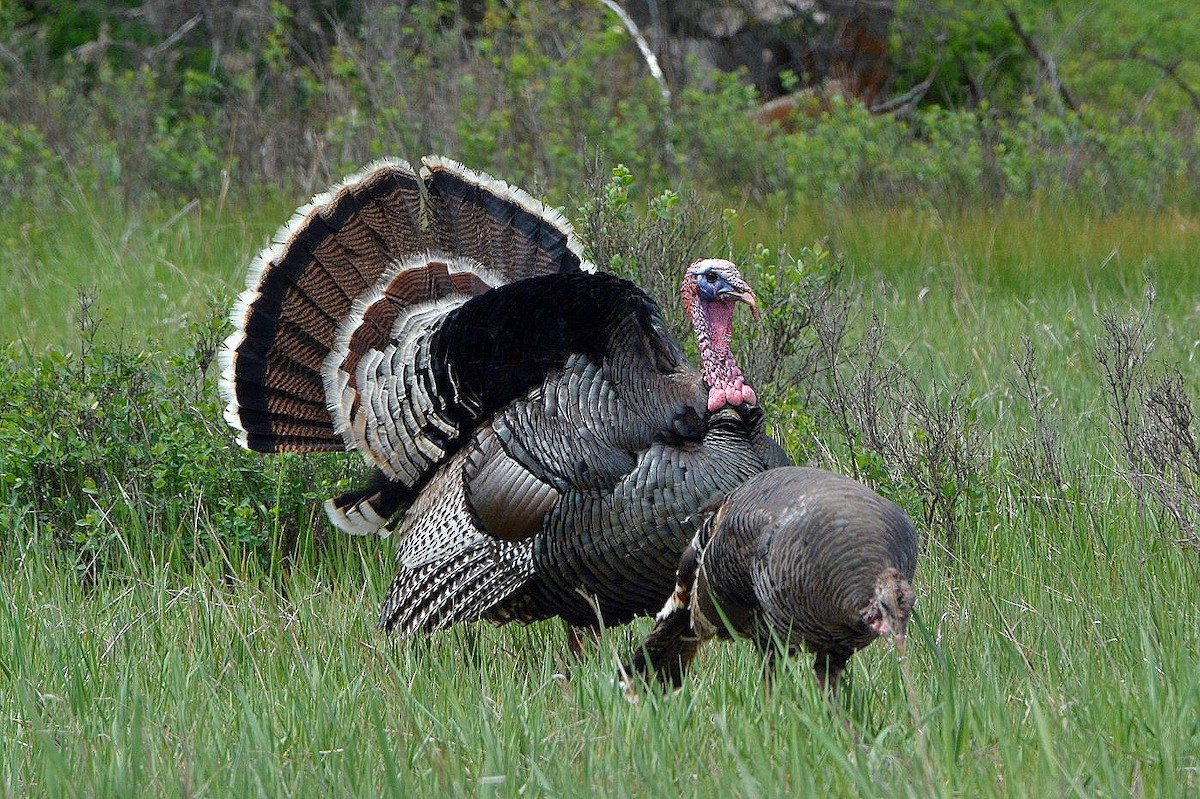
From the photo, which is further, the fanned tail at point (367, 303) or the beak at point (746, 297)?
the fanned tail at point (367, 303)

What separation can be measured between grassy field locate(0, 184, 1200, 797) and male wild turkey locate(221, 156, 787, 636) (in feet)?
0.76

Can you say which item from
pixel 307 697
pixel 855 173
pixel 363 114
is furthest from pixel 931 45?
pixel 307 697

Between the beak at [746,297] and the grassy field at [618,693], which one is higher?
the beak at [746,297]

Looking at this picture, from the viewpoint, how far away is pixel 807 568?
2770mm

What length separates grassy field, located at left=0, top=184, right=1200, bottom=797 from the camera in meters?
2.48

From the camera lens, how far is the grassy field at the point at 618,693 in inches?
97.6

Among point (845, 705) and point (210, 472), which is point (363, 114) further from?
point (845, 705)

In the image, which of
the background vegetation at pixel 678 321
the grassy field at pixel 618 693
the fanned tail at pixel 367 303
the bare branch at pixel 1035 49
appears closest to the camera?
the grassy field at pixel 618 693

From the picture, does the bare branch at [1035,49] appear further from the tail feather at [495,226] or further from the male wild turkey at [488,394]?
the male wild turkey at [488,394]

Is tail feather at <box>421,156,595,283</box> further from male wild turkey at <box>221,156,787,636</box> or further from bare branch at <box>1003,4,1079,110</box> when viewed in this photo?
bare branch at <box>1003,4,1079,110</box>

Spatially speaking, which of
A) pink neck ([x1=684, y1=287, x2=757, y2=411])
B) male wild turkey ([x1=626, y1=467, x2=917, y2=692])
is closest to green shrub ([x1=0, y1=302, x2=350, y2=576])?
pink neck ([x1=684, y1=287, x2=757, y2=411])

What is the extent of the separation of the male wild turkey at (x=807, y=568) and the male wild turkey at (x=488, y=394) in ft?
1.35

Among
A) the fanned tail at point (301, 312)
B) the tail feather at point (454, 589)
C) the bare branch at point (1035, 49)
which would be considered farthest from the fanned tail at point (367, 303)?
the bare branch at point (1035, 49)

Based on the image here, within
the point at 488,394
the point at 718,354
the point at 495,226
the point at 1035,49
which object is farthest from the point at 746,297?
the point at 1035,49
